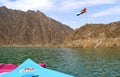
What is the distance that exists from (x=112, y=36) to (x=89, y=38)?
61.2 ft

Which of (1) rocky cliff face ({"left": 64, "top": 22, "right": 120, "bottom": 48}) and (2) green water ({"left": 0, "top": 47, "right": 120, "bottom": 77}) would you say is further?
(1) rocky cliff face ({"left": 64, "top": 22, "right": 120, "bottom": 48})

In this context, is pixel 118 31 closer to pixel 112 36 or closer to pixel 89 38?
pixel 112 36

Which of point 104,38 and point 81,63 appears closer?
point 81,63

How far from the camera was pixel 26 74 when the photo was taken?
594 inches

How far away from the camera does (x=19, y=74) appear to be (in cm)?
1540

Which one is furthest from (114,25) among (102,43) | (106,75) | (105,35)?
(106,75)

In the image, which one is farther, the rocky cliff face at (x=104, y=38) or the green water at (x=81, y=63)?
the rocky cliff face at (x=104, y=38)

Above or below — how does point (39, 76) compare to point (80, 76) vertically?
above

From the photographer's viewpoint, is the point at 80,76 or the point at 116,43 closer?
the point at 80,76

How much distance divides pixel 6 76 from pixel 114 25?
608 ft

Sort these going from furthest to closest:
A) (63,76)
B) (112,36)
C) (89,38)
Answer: (89,38), (112,36), (63,76)

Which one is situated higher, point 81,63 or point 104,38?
point 104,38

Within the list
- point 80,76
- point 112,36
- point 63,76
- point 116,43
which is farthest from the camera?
point 112,36

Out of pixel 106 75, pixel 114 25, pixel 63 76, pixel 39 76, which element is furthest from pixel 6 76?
pixel 114 25
